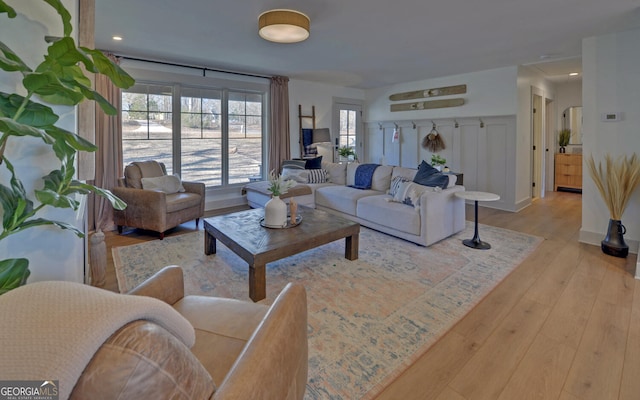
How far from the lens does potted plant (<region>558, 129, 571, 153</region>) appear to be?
7129mm

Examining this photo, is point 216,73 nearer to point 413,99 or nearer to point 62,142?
point 413,99

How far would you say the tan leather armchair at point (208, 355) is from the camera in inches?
20.2

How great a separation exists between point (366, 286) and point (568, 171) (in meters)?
6.88

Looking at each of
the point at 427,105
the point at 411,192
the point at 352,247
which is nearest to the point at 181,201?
the point at 352,247

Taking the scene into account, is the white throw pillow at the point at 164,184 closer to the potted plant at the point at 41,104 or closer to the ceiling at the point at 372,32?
the ceiling at the point at 372,32

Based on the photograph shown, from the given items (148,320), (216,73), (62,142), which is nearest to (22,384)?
(148,320)

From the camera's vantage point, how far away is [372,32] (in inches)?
140

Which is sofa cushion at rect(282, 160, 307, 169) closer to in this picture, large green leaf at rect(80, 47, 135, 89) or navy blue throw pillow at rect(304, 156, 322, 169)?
navy blue throw pillow at rect(304, 156, 322, 169)

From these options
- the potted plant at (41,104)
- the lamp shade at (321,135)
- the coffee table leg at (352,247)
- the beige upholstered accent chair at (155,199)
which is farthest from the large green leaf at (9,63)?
the lamp shade at (321,135)

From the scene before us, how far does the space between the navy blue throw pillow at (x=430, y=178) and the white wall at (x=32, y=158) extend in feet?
11.5

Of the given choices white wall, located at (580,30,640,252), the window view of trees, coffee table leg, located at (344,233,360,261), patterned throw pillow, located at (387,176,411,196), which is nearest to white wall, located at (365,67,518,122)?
the window view of trees

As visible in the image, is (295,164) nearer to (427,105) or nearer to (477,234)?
(427,105)

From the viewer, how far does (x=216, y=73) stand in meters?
5.40

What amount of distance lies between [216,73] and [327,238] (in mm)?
4051
